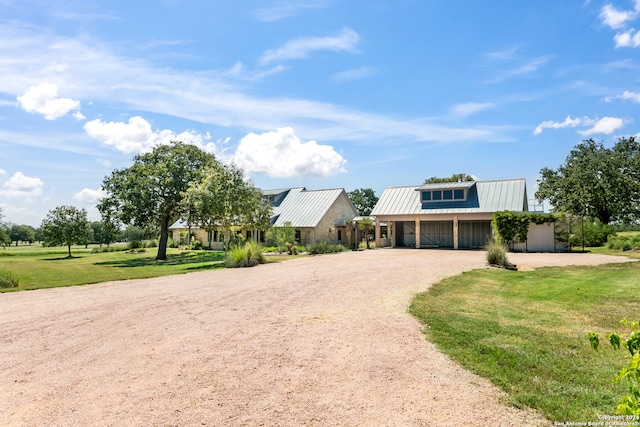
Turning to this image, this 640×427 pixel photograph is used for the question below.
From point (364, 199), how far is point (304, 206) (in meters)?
29.6

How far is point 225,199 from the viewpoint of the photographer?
25.1m

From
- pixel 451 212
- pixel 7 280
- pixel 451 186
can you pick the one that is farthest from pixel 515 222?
pixel 7 280

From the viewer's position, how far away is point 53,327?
848 cm

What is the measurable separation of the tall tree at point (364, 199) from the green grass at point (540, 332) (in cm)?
5286

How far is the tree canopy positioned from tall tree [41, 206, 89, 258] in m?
53.0

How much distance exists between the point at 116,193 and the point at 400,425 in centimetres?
3339

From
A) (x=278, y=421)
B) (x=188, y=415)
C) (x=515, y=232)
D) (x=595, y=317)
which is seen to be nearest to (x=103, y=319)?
(x=188, y=415)

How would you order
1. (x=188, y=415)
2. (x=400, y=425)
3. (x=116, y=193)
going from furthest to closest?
(x=116, y=193)
(x=188, y=415)
(x=400, y=425)

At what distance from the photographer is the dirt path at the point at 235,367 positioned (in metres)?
4.41

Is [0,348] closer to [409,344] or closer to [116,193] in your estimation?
[409,344]

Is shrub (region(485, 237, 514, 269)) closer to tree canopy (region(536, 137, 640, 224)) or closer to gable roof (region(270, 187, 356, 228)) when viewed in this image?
gable roof (region(270, 187, 356, 228))

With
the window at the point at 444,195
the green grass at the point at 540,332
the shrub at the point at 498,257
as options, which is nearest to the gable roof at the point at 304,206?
the window at the point at 444,195

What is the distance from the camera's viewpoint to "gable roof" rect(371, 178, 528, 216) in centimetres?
3050

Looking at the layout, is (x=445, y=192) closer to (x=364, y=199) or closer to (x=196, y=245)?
(x=196, y=245)
